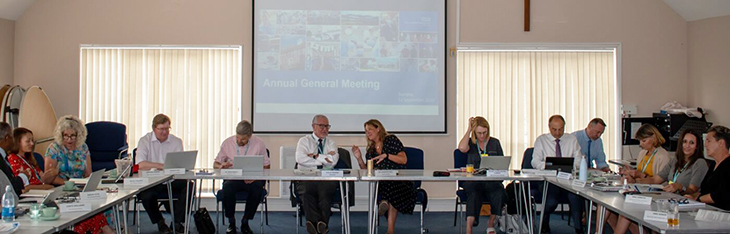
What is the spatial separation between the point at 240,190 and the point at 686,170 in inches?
148

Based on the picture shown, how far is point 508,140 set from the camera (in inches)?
287

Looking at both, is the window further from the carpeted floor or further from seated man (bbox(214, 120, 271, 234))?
seated man (bbox(214, 120, 271, 234))

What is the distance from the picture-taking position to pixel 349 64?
23.3 ft

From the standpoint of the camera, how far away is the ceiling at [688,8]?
667 cm

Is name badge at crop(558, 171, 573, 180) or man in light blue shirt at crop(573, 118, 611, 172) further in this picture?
man in light blue shirt at crop(573, 118, 611, 172)

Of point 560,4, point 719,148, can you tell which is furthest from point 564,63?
point 719,148

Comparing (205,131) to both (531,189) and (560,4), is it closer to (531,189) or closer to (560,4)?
(531,189)

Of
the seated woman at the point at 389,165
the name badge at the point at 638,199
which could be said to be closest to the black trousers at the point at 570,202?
the seated woman at the point at 389,165

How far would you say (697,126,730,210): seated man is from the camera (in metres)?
3.78

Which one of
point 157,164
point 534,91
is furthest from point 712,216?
point 157,164

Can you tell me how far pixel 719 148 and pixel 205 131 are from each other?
5277mm

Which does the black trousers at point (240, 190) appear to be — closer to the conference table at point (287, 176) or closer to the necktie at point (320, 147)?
the conference table at point (287, 176)

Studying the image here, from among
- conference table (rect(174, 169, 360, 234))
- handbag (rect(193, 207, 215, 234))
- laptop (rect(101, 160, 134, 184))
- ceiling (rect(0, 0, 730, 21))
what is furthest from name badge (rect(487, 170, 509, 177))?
ceiling (rect(0, 0, 730, 21))

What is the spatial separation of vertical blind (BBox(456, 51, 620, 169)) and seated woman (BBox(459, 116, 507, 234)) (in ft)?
4.55
